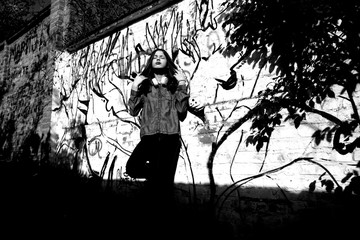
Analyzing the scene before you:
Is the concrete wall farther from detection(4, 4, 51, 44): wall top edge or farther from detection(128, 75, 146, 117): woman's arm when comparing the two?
detection(128, 75, 146, 117): woman's arm

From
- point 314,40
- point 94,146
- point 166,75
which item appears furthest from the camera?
point 94,146

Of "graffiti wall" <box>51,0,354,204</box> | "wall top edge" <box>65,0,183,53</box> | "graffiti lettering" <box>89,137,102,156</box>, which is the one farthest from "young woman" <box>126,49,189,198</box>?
"graffiti lettering" <box>89,137,102,156</box>

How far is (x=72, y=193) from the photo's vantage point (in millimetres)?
4207

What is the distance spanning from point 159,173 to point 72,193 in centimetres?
213

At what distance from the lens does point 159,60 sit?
3057 millimetres

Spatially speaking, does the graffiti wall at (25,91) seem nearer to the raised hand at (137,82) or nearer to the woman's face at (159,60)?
the raised hand at (137,82)

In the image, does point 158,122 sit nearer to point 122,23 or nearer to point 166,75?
point 166,75

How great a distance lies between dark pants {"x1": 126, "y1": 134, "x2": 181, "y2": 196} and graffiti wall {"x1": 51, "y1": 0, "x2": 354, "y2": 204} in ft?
0.91

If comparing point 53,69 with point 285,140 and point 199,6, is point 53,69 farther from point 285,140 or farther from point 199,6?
point 285,140

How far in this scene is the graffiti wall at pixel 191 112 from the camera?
8.00 feet

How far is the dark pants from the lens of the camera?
9.37ft

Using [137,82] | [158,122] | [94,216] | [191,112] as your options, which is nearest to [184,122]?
[191,112]

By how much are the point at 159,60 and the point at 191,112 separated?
2.41ft

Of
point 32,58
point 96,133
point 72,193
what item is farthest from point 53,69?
point 72,193
